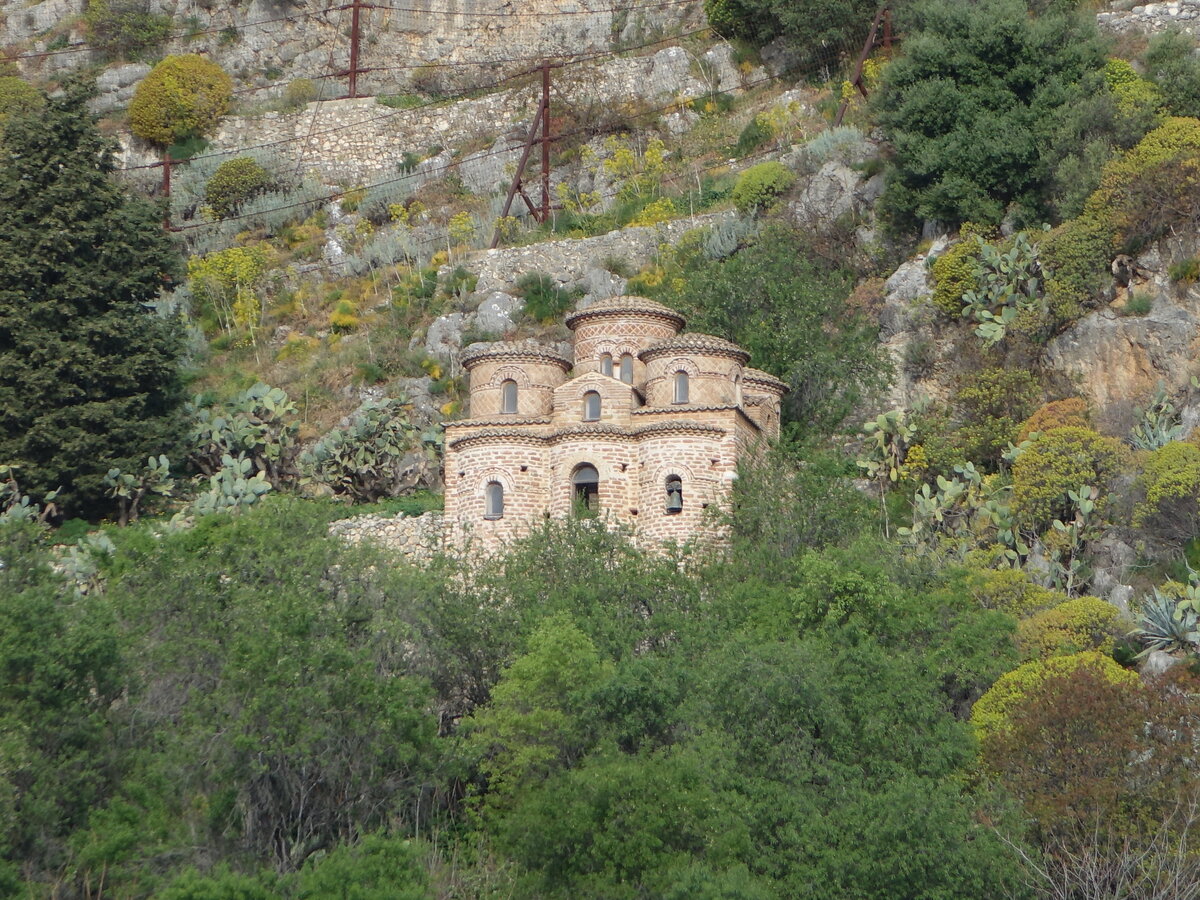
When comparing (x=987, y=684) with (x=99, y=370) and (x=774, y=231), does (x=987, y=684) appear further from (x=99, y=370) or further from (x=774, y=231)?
(x=99, y=370)

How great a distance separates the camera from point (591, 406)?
129ft

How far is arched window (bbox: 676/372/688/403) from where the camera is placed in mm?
39438

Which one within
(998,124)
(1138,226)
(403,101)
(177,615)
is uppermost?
(403,101)

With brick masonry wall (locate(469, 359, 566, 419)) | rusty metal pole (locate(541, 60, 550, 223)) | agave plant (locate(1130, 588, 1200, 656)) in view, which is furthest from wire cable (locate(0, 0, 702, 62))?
agave plant (locate(1130, 588, 1200, 656))

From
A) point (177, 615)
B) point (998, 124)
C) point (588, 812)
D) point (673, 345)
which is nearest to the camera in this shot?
Result: point (588, 812)

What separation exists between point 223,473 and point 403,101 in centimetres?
2937

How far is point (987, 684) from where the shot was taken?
32.4 meters

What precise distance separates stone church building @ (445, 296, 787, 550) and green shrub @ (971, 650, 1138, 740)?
7.62m

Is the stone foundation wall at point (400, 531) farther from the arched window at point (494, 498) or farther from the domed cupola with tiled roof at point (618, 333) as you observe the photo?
the domed cupola with tiled roof at point (618, 333)

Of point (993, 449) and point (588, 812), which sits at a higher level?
point (993, 449)

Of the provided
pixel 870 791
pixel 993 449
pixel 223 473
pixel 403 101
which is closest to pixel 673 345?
pixel 993 449

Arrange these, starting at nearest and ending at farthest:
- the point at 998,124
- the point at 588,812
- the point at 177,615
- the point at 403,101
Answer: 1. the point at 588,812
2. the point at 177,615
3. the point at 998,124
4. the point at 403,101

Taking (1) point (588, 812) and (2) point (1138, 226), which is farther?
(2) point (1138, 226)

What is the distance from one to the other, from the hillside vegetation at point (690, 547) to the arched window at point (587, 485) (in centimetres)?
183
